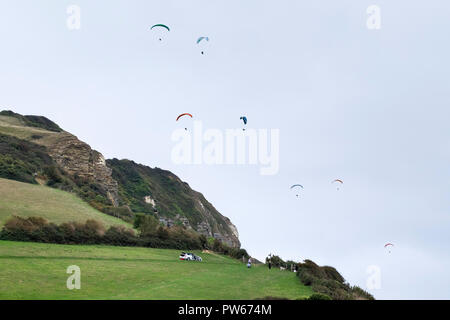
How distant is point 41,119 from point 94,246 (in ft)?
351

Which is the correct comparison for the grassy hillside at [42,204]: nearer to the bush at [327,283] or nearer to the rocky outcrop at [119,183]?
the rocky outcrop at [119,183]

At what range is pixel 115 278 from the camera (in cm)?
2634

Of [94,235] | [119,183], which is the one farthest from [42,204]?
[119,183]

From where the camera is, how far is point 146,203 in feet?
376

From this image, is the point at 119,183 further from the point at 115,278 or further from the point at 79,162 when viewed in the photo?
the point at 115,278

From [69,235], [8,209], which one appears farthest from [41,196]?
[69,235]

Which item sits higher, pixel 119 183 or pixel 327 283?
pixel 119 183

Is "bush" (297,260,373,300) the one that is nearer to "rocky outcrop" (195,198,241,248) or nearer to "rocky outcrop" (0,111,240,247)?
"rocky outcrop" (0,111,240,247)

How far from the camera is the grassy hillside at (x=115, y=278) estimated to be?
21.7m

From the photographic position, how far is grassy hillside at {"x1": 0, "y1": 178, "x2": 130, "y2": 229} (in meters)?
46.3

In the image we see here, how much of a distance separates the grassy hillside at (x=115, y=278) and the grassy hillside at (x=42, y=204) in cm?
1026

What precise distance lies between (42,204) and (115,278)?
2961 centimetres

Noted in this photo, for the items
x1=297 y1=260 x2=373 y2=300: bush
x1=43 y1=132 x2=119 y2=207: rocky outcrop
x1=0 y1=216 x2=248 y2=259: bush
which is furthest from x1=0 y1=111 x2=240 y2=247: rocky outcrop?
x1=297 y1=260 x2=373 y2=300: bush
